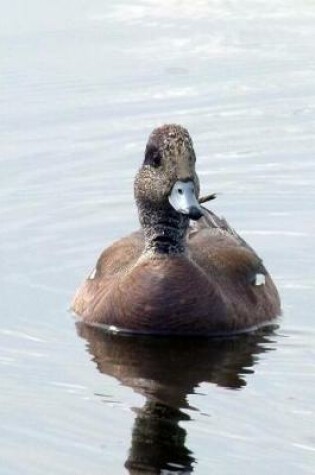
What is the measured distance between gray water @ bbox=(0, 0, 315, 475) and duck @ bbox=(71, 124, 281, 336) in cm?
15

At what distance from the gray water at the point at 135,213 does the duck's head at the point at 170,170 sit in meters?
0.98

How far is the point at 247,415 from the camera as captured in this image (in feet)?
37.2

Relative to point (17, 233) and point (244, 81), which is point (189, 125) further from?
point (17, 233)

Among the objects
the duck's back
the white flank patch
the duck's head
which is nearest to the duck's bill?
the duck's head

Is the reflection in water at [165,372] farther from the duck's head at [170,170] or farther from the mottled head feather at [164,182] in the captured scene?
the duck's head at [170,170]

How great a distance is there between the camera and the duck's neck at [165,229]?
13594 millimetres

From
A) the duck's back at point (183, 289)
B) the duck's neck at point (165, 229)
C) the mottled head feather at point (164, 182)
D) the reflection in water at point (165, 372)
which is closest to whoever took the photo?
the reflection in water at point (165, 372)

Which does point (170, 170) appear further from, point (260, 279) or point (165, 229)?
point (260, 279)

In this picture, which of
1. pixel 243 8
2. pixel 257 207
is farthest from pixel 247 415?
pixel 243 8

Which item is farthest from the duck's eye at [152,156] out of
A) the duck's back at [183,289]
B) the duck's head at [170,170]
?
the duck's back at [183,289]

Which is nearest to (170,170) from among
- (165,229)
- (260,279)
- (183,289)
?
(165,229)

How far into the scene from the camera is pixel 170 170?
13.3m

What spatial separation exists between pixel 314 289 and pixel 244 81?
17.4ft

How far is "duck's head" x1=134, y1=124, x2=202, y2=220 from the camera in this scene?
13.2 metres
